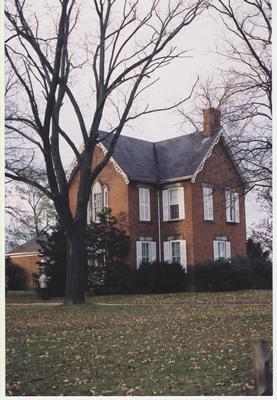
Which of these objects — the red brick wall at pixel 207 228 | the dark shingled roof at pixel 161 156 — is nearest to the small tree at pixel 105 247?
the dark shingled roof at pixel 161 156

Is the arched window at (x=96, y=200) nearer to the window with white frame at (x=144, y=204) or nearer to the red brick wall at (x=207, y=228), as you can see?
the window with white frame at (x=144, y=204)

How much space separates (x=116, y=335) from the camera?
11.8 meters

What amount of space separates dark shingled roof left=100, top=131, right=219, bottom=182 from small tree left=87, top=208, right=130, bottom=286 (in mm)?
2506

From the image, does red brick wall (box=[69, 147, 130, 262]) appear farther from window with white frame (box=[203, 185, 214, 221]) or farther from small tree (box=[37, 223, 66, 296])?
window with white frame (box=[203, 185, 214, 221])

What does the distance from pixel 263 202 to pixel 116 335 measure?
4659 millimetres

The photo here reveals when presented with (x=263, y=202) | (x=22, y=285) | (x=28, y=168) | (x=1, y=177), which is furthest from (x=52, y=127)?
(x=22, y=285)

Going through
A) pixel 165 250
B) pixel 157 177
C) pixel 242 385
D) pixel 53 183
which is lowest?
pixel 242 385

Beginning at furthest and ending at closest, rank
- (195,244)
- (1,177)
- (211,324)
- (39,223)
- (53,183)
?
(39,223) → (195,244) → (53,183) → (211,324) → (1,177)

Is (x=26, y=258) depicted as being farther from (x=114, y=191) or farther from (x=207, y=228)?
(x=207, y=228)

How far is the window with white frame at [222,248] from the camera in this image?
26000mm

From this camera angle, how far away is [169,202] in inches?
1063

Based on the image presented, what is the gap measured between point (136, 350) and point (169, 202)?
1715 cm

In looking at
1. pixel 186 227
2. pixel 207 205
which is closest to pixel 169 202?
pixel 186 227

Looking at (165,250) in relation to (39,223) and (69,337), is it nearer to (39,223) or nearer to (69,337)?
(39,223)
